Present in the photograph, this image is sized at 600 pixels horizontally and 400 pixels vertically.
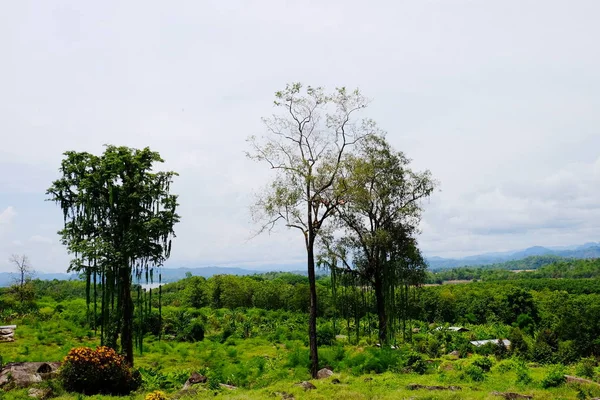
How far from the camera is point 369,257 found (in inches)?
1136

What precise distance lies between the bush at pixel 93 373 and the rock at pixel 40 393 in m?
0.76

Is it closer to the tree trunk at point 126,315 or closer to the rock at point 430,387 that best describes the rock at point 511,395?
the rock at point 430,387

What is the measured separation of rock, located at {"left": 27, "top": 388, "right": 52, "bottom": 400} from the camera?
638 inches

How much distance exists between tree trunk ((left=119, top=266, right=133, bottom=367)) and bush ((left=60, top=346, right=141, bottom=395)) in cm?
479

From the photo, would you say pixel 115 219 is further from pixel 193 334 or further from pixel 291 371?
pixel 193 334

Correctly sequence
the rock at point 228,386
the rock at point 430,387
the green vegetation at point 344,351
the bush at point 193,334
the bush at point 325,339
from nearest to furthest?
the rock at point 430,387
the green vegetation at point 344,351
the rock at point 228,386
the bush at point 325,339
the bush at point 193,334

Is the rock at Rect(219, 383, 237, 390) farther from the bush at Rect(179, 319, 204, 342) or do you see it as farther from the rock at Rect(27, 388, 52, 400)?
the bush at Rect(179, 319, 204, 342)

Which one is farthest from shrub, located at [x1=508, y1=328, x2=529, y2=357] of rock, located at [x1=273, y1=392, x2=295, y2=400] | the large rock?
the large rock

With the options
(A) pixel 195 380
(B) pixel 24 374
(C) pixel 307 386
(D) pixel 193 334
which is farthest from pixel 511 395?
(D) pixel 193 334

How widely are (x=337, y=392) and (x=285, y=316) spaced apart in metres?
44.2

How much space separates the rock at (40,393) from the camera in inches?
638

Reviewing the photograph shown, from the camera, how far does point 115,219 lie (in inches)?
923

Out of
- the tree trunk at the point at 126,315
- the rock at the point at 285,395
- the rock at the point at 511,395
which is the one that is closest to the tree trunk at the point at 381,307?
the rock at the point at 285,395

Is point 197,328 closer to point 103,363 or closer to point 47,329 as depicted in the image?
point 47,329
